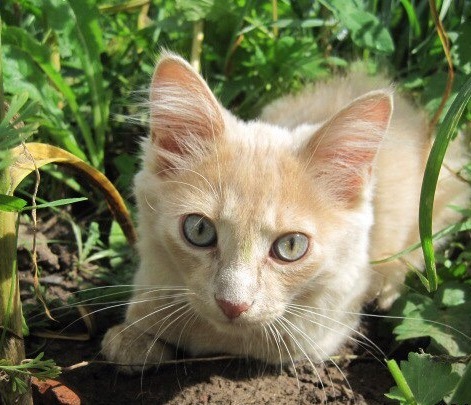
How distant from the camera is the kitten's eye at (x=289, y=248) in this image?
1970 mm

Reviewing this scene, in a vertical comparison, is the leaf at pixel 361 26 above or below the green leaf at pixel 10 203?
above

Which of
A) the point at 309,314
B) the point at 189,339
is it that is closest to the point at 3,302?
the point at 189,339

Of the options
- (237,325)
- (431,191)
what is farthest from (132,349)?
(431,191)

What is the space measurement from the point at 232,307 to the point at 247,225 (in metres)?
0.24

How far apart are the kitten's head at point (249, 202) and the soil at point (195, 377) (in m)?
0.28

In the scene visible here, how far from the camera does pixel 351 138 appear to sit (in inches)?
81.5

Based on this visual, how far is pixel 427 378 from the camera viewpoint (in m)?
1.87

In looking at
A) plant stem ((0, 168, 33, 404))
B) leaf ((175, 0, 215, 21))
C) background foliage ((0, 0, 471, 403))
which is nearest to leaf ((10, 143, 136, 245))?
plant stem ((0, 168, 33, 404))

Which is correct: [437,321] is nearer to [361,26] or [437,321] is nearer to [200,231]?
[200,231]

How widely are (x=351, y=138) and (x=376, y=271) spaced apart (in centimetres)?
69

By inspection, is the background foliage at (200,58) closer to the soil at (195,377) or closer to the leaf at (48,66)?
the leaf at (48,66)

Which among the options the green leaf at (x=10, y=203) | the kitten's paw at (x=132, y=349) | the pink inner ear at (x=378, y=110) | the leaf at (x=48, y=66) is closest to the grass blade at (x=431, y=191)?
the pink inner ear at (x=378, y=110)

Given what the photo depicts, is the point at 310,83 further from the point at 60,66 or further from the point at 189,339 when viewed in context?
the point at 189,339

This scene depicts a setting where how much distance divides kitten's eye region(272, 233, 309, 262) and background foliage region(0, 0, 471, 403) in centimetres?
59
